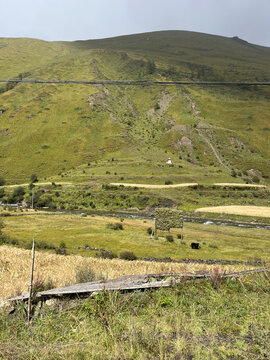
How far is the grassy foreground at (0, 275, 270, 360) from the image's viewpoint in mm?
7062

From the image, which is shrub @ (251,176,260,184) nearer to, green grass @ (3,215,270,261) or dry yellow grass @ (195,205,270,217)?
dry yellow grass @ (195,205,270,217)

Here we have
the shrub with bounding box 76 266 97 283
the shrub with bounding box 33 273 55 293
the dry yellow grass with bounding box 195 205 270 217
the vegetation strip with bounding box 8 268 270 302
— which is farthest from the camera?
the dry yellow grass with bounding box 195 205 270 217

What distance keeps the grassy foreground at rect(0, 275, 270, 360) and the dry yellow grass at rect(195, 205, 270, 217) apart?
79.4 meters

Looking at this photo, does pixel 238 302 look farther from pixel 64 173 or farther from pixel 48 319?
pixel 64 173

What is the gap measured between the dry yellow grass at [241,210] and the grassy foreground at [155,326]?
7939 cm

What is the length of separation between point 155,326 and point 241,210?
87191 mm

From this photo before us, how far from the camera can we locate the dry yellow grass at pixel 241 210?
86.4m

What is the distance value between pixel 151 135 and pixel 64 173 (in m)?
63.7

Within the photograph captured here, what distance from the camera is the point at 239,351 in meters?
6.87

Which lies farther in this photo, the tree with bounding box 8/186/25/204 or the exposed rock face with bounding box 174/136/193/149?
the exposed rock face with bounding box 174/136/193/149

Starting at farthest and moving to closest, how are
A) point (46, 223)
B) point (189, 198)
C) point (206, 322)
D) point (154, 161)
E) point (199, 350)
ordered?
point (154, 161) → point (189, 198) → point (46, 223) → point (206, 322) → point (199, 350)

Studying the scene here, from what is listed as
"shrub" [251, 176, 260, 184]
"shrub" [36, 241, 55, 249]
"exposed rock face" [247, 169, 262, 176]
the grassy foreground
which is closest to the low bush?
"shrub" [36, 241, 55, 249]

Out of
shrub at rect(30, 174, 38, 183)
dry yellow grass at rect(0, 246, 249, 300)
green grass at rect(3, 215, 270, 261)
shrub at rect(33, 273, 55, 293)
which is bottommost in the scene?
shrub at rect(30, 174, 38, 183)

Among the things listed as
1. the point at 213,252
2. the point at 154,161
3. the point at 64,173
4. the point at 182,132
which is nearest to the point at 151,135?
the point at 182,132
